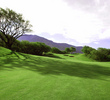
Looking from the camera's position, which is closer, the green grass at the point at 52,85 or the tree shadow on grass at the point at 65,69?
the green grass at the point at 52,85

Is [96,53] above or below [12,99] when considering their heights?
above

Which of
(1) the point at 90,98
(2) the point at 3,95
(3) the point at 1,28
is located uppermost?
(3) the point at 1,28

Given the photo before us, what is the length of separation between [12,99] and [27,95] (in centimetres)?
52

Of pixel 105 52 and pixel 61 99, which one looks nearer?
pixel 61 99

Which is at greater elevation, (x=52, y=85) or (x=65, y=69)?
(x=52, y=85)

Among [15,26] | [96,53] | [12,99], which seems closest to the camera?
[12,99]

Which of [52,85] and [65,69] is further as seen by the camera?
[65,69]

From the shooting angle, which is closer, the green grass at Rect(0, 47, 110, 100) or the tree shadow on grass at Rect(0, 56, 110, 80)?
the green grass at Rect(0, 47, 110, 100)

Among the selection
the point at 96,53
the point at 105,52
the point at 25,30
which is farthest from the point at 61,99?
the point at 105,52

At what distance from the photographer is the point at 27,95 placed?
9.74ft

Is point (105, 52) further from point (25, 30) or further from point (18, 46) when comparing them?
point (18, 46)

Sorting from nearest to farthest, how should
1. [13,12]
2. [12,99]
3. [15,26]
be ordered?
1. [12,99]
2. [13,12]
3. [15,26]

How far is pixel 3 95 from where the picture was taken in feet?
9.64

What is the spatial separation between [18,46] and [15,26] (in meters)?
30.6
